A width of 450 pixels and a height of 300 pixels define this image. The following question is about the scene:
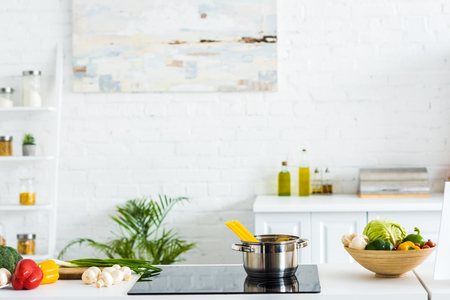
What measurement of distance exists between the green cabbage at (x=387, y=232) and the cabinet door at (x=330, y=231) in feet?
3.95

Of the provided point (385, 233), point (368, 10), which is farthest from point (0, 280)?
point (368, 10)

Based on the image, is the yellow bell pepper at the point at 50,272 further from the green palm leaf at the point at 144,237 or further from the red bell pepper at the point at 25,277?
the green palm leaf at the point at 144,237

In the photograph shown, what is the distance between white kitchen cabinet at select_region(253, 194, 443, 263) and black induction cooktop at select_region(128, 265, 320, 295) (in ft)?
3.46

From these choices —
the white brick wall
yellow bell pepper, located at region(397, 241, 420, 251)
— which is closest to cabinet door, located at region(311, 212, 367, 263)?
the white brick wall

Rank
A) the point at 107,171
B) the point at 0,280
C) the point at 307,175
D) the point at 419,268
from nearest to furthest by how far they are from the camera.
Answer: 1. the point at 0,280
2. the point at 419,268
3. the point at 307,175
4. the point at 107,171

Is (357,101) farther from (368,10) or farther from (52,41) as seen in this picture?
(52,41)

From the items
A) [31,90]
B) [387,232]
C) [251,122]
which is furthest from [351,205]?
[31,90]

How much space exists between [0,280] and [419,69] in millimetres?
2865

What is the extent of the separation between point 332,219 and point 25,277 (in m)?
1.80

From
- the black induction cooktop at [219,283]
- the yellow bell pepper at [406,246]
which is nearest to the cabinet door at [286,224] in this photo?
the black induction cooktop at [219,283]

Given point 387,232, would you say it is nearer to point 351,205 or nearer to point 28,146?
point 351,205

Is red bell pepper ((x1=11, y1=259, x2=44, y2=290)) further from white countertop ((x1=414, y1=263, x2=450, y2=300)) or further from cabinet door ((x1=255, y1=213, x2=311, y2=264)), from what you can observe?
cabinet door ((x1=255, y1=213, x2=311, y2=264))

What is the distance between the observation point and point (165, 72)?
10.7ft

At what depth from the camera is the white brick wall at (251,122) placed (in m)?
3.19
